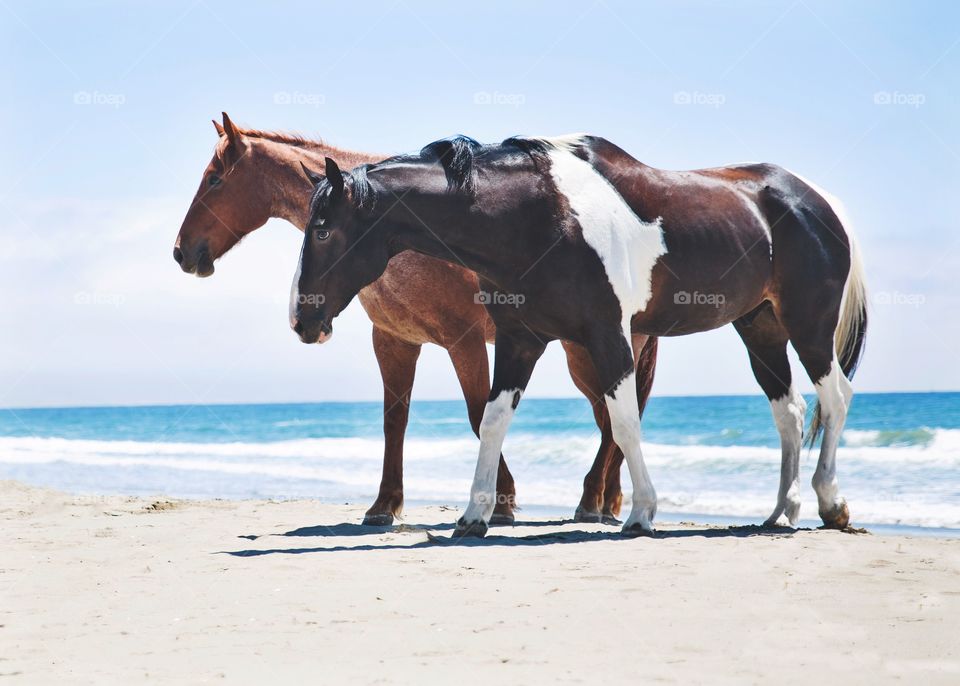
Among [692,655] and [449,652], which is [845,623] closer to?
[692,655]

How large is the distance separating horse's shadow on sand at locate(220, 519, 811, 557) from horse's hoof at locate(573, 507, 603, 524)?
0.08 metres

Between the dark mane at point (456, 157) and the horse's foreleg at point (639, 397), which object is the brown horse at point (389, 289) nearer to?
the horse's foreleg at point (639, 397)

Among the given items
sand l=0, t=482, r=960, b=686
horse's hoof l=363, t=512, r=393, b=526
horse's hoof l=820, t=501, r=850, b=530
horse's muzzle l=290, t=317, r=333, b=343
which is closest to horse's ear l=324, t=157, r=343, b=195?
horse's muzzle l=290, t=317, r=333, b=343

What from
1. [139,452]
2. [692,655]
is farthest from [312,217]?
[139,452]

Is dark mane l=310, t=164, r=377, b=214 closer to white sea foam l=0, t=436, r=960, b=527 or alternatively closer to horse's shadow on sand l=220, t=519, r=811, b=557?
horse's shadow on sand l=220, t=519, r=811, b=557

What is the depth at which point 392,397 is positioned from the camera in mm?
7207

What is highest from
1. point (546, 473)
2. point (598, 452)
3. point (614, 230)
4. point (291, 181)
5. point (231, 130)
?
point (231, 130)

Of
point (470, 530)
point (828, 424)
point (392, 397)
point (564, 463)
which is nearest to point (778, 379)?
point (828, 424)

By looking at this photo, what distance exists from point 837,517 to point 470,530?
244 centimetres

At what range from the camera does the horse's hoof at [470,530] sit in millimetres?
6090

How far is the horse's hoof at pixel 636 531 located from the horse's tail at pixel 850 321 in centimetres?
162

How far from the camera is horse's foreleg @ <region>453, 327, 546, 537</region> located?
6062 mm

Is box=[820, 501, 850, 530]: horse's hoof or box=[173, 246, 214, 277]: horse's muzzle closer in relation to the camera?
box=[820, 501, 850, 530]: horse's hoof

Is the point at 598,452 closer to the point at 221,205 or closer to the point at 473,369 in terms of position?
the point at 473,369
